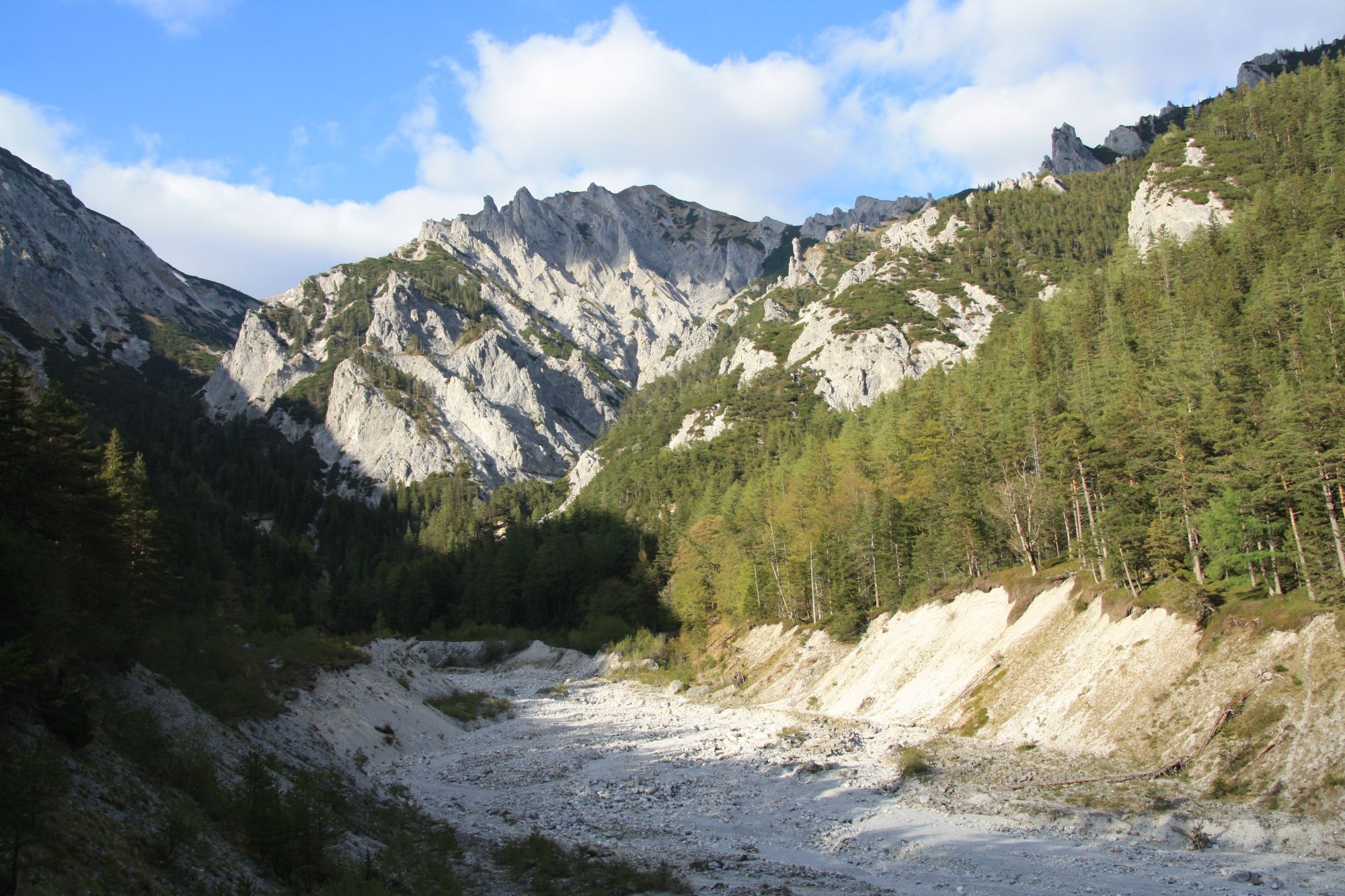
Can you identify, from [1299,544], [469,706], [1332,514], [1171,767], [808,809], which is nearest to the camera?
[1171,767]

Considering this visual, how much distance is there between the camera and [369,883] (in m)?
15.1

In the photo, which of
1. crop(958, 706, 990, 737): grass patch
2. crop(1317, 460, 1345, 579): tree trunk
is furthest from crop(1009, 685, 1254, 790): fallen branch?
crop(958, 706, 990, 737): grass patch

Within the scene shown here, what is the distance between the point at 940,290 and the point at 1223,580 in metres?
165

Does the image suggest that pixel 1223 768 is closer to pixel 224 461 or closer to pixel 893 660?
pixel 893 660

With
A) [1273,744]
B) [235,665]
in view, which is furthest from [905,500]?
[235,665]

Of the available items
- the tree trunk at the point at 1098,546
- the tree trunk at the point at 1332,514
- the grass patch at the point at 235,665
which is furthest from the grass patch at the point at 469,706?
the tree trunk at the point at 1332,514

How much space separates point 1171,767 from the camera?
25.4 metres

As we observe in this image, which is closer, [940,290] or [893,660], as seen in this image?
[893,660]

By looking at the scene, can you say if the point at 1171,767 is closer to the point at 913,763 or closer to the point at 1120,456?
the point at 913,763

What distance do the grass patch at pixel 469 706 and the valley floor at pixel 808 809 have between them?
4.57 m

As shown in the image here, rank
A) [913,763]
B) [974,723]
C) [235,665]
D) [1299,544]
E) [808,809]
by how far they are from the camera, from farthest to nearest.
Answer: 1. [974,723]
2. [235,665]
3. [1299,544]
4. [913,763]
5. [808,809]

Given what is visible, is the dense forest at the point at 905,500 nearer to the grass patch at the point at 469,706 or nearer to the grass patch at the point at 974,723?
the grass patch at the point at 974,723

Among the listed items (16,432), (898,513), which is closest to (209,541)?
(16,432)

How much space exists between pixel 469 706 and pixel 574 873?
3939 centimetres
